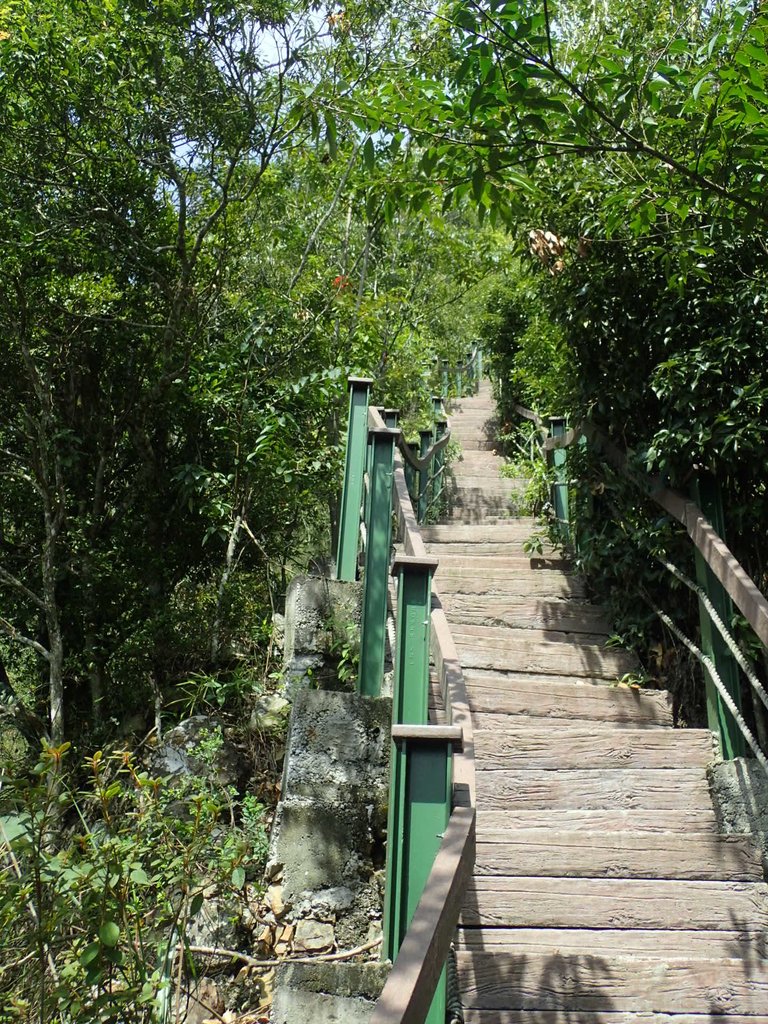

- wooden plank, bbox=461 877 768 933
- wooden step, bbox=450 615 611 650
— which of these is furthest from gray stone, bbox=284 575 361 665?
wooden plank, bbox=461 877 768 933

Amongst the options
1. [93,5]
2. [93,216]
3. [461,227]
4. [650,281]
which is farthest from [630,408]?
[461,227]

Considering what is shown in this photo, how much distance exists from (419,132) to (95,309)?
3.55 m

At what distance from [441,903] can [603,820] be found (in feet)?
6.31

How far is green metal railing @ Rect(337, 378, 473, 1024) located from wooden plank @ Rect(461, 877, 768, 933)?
811 millimetres

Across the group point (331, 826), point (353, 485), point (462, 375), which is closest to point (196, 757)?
point (331, 826)

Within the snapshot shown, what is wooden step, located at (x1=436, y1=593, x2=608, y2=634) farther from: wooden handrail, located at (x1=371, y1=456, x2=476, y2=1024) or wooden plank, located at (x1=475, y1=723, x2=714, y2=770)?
wooden handrail, located at (x1=371, y1=456, x2=476, y2=1024)

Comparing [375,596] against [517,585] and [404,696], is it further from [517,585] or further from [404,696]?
[517,585]

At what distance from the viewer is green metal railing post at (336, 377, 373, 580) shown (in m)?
4.80

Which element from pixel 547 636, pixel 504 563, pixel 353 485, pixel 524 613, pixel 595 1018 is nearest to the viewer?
pixel 595 1018

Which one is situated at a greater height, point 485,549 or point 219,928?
point 485,549

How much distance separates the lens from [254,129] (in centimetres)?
620

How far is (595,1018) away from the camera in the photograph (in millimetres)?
2879

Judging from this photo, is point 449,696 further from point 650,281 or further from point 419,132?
point 650,281

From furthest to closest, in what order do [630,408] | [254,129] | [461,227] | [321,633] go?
[461,227] → [254,129] → [630,408] → [321,633]
